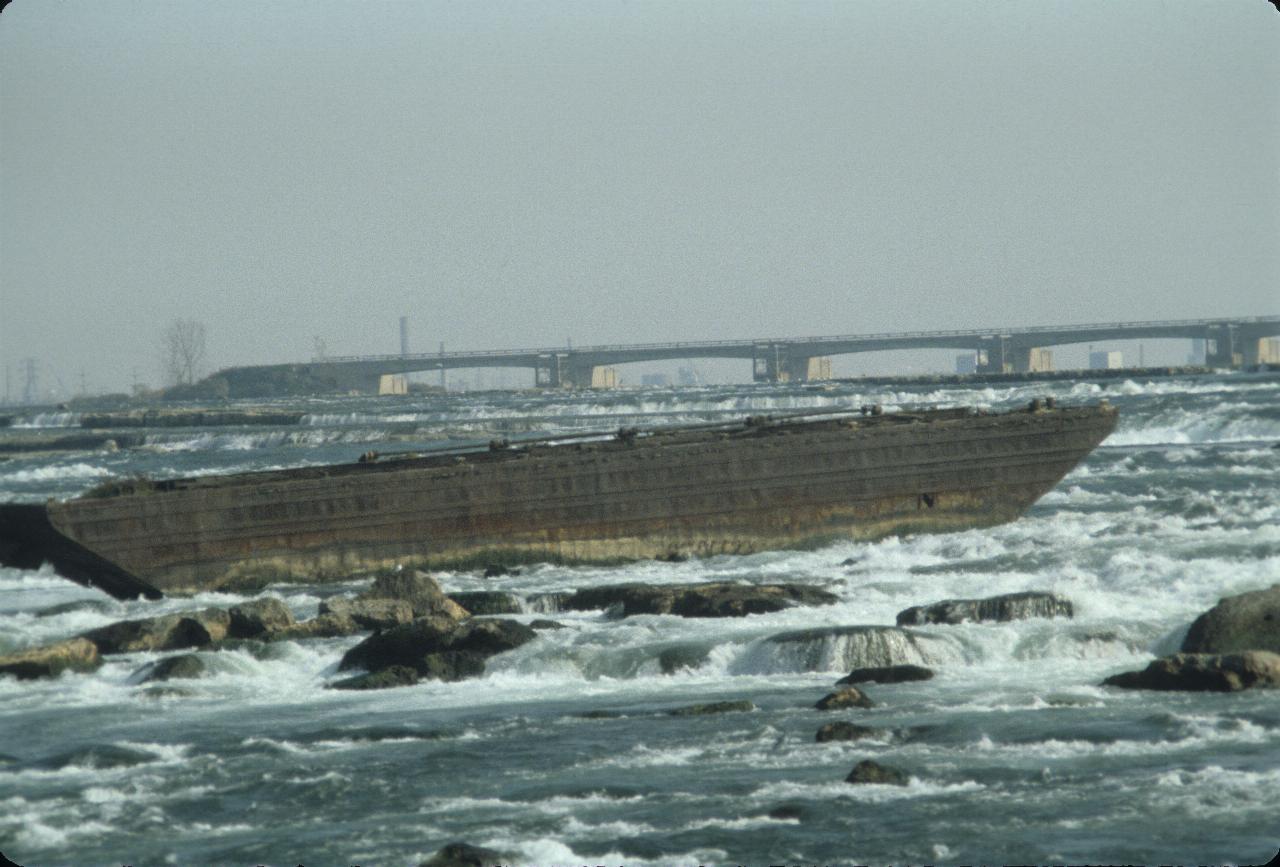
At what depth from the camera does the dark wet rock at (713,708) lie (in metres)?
17.7

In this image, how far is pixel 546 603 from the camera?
2522 cm

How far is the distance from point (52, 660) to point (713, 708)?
9.04 metres

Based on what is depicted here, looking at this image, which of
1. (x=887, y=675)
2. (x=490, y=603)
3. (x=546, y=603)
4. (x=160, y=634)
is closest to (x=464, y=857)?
(x=887, y=675)

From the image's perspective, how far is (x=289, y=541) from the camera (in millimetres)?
29422

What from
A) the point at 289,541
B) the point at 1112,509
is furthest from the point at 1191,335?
the point at 289,541

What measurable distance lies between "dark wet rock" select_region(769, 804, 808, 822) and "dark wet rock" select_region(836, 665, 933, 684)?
196 inches

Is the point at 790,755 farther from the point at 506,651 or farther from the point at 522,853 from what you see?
the point at 506,651

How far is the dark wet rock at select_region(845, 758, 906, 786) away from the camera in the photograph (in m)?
14.6

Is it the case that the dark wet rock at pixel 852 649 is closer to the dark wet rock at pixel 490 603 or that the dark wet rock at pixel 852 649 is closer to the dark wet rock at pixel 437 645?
the dark wet rock at pixel 437 645

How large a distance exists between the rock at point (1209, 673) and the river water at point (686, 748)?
→ 306 millimetres

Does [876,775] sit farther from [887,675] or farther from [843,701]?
[887,675]

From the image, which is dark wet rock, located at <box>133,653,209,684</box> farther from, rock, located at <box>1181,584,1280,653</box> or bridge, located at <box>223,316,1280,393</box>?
bridge, located at <box>223,316,1280,393</box>

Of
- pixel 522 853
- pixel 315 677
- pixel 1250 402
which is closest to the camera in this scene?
pixel 522 853

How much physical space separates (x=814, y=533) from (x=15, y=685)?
615 inches
